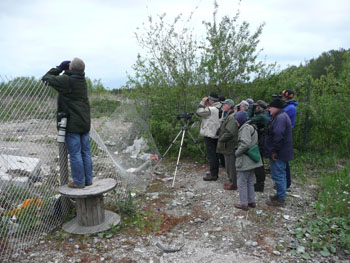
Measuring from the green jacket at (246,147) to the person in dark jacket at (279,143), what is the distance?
355mm

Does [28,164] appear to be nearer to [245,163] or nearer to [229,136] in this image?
[245,163]

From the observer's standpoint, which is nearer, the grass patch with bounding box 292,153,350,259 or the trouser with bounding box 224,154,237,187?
the grass patch with bounding box 292,153,350,259

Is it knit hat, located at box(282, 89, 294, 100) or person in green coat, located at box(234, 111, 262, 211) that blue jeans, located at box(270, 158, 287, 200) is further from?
knit hat, located at box(282, 89, 294, 100)

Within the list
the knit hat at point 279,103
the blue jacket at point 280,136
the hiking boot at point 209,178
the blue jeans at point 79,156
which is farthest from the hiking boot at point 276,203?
the blue jeans at point 79,156

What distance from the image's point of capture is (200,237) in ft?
13.8

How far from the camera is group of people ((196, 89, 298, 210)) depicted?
4.88 metres

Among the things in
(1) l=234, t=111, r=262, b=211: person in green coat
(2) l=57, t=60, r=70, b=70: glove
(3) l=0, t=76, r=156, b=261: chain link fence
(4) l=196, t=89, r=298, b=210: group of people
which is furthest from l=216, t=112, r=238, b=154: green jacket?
(2) l=57, t=60, r=70, b=70: glove

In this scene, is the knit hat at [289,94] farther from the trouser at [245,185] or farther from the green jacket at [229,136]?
the trouser at [245,185]

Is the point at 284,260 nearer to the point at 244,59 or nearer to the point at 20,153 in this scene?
the point at 20,153

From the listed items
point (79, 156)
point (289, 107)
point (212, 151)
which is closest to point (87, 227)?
point (79, 156)

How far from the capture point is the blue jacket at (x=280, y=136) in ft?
16.1

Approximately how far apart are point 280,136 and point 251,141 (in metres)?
0.51

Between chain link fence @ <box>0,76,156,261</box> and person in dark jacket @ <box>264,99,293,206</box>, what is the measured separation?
3.43 metres

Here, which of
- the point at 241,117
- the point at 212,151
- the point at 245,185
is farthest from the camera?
the point at 212,151
